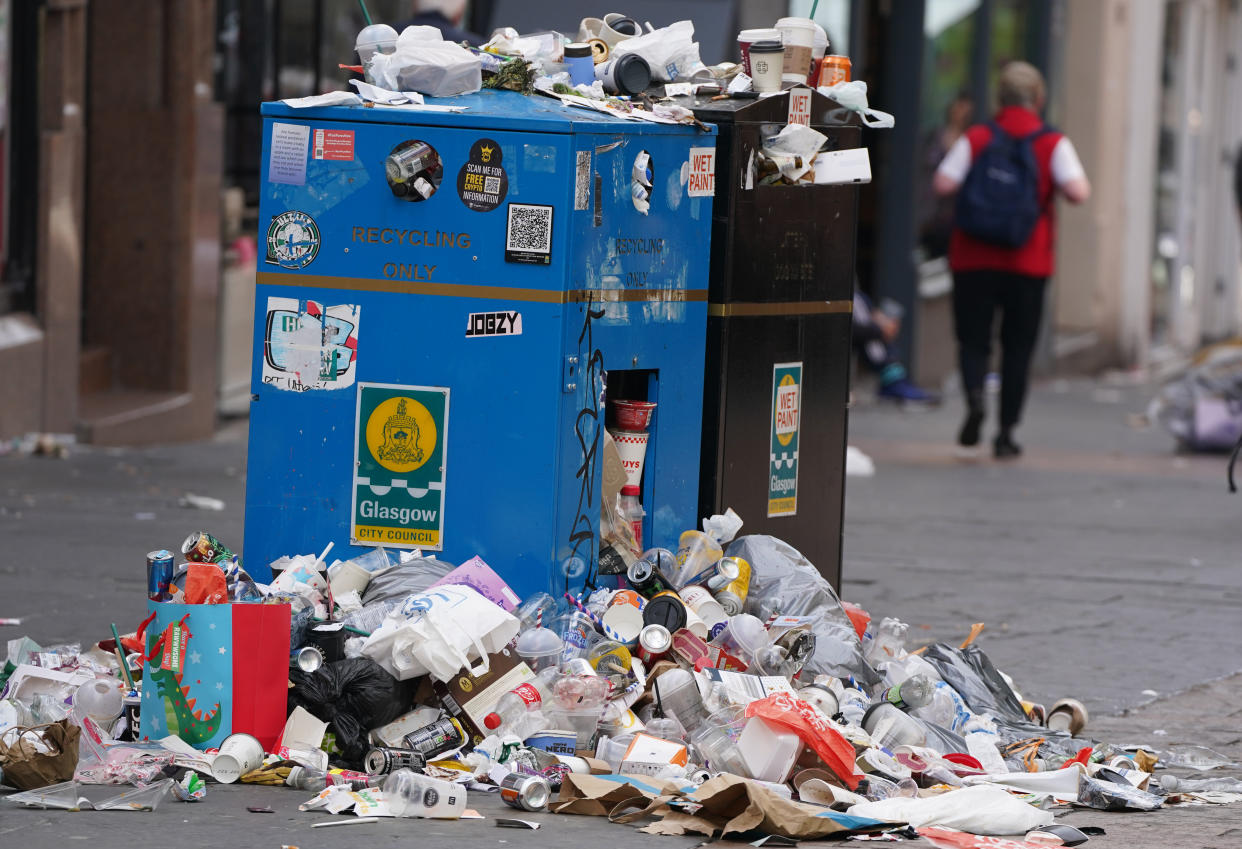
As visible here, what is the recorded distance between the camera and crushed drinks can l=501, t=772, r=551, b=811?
430 cm

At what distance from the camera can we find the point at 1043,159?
11.2m

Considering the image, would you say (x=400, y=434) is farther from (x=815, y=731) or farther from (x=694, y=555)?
(x=815, y=731)

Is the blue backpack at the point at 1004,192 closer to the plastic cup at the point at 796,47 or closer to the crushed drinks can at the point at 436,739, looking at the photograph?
the plastic cup at the point at 796,47

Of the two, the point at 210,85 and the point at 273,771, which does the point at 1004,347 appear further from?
the point at 273,771

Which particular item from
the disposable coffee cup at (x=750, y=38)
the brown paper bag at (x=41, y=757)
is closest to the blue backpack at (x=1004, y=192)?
the disposable coffee cup at (x=750, y=38)

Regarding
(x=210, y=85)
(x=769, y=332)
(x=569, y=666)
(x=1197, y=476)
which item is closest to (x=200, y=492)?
(x=210, y=85)

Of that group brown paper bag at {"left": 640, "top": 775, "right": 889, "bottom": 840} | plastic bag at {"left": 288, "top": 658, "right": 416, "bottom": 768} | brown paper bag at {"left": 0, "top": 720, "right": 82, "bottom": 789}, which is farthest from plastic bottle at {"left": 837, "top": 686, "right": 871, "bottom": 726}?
brown paper bag at {"left": 0, "top": 720, "right": 82, "bottom": 789}

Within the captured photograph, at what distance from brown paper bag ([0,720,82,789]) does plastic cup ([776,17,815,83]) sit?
2.69m

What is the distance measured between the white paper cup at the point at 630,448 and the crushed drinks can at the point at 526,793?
3.97ft

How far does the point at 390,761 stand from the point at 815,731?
921mm

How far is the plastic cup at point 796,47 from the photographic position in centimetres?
577

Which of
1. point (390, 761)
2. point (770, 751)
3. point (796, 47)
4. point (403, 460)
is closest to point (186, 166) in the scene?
point (796, 47)

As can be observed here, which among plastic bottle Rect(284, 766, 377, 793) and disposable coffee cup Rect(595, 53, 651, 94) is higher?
disposable coffee cup Rect(595, 53, 651, 94)

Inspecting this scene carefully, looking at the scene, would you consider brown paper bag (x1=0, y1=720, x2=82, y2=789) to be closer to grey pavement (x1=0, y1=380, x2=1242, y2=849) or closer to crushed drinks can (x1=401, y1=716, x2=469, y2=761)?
grey pavement (x1=0, y1=380, x2=1242, y2=849)
